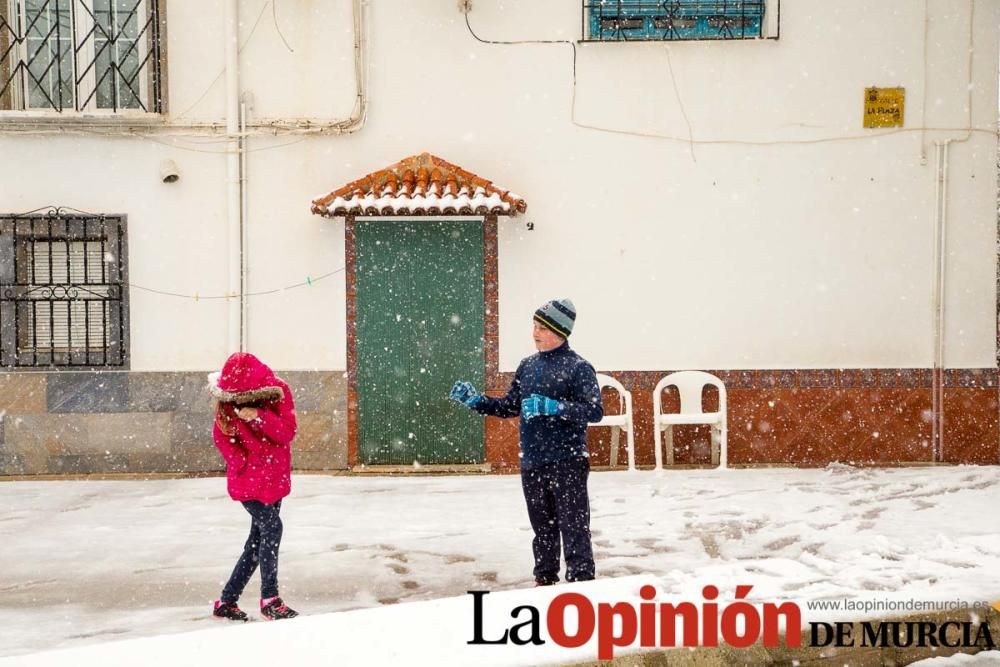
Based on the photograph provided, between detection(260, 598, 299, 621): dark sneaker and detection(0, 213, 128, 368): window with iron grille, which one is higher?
detection(0, 213, 128, 368): window with iron grille

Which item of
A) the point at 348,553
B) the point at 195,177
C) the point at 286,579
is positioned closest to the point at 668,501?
the point at 348,553

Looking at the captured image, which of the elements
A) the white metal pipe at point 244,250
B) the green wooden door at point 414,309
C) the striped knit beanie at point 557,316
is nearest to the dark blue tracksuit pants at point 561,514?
the striped knit beanie at point 557,316

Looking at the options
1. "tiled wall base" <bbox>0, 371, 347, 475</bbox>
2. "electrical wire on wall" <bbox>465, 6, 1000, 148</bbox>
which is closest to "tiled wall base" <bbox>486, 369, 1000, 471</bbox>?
"tiled wall base" <bbox>0, 371, 347, 475</bbox>

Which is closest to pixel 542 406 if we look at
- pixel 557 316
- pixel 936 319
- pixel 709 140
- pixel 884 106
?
pixel 557 316

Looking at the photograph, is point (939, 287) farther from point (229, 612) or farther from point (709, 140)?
point (229, 612)

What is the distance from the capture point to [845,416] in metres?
10.0

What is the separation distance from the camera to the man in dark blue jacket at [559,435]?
17.4ft

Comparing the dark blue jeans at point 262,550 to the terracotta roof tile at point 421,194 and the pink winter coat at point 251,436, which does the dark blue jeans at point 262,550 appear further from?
the terracotta roof tile at point 421,194

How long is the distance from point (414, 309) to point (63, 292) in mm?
3459

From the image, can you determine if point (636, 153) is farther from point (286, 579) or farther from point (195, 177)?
point (286, 579)

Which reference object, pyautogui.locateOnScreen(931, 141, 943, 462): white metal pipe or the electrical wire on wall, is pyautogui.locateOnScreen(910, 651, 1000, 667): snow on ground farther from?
the electrical wire on wall

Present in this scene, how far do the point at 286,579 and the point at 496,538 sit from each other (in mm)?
1607

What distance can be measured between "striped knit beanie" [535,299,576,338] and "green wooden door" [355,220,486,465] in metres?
4.61

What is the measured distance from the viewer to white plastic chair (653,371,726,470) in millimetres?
9719
